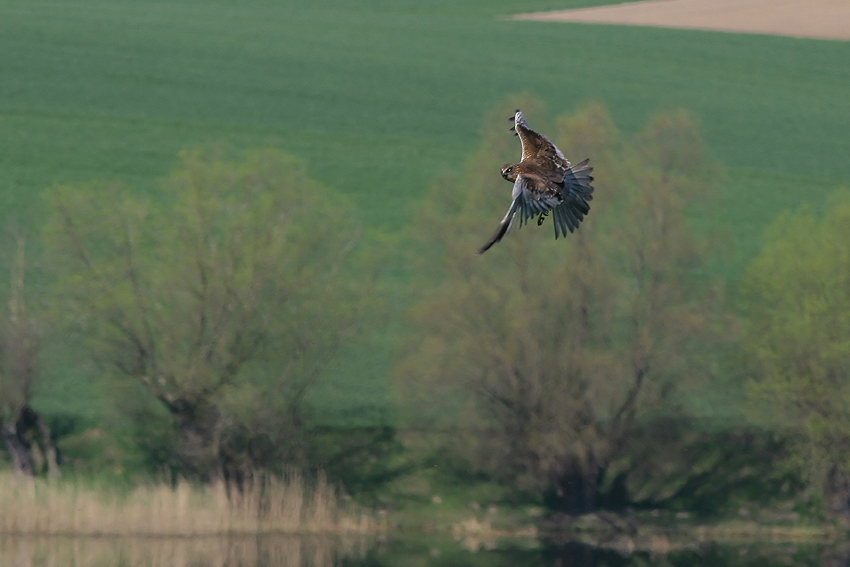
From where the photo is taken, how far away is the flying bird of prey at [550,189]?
11805 millimetres

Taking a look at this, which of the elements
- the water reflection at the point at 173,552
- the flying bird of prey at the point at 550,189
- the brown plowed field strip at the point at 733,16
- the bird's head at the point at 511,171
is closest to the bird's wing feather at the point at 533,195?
the flying bird of prey at the point at 550,189

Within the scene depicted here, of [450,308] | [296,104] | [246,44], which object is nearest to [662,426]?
[450,308]

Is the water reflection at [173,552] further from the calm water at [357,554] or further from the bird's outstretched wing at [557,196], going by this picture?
the bird's outstretched wing at [557,196]

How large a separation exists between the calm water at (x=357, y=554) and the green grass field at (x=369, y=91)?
1531 cm

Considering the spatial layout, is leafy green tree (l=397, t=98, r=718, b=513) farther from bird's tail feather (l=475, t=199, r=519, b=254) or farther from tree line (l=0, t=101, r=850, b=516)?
bird's tail feather (l=475, t=199, r=519, b=254)

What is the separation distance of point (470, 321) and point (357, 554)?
6342 millimetres

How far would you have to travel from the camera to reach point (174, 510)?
29.9 metres

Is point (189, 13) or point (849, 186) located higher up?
point (189, 13)

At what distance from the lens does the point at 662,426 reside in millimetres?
33688

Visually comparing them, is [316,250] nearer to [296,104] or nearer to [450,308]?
[450,308]

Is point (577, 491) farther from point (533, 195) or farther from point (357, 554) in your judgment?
point (533, 195)

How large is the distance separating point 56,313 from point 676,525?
628 inches

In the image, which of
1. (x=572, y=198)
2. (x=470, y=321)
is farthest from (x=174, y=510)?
(x=572, y=198)

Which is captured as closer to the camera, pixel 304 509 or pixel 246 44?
pixel 304 509
